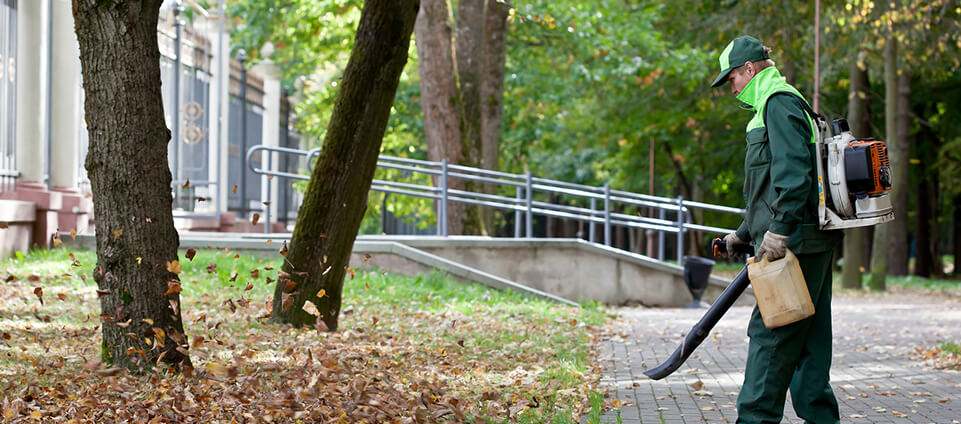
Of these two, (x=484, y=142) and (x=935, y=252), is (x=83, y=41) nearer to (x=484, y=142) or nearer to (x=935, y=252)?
(x=484, y=142)

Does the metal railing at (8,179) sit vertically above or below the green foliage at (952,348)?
above

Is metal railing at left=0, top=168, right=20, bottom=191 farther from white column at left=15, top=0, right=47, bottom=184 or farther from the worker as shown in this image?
the worker

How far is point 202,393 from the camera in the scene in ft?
15.9

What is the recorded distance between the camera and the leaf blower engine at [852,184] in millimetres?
4051

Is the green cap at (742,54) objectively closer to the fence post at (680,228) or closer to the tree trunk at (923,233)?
the fence post at (680,228)

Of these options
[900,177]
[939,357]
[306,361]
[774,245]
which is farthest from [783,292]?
[900,177]

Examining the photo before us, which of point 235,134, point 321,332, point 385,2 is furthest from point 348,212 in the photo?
point 235,134

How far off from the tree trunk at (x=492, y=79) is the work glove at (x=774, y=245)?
13.5 meters

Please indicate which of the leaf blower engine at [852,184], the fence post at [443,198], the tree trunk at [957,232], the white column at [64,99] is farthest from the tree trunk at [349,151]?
the tree trunk at [957,232]

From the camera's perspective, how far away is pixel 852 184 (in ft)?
13.4

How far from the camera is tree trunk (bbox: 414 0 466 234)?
14289mm

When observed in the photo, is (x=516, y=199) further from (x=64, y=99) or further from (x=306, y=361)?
(x=306, y=361)

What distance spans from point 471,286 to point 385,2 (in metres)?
5.24

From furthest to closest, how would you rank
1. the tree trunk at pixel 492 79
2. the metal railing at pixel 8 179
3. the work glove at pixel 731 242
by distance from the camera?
1. the tree trunk at pixel 492 79
2. the metal railing at pixel 8 179
3. the work glove at pixel 731 242
